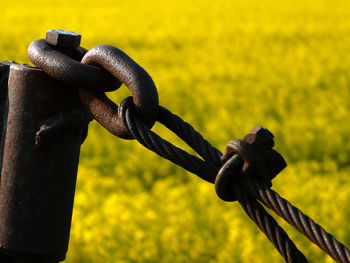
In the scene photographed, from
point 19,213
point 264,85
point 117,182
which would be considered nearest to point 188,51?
point 264,85

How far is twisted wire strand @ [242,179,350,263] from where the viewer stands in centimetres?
93

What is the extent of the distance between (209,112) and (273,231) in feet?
27.1

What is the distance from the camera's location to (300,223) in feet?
3.16

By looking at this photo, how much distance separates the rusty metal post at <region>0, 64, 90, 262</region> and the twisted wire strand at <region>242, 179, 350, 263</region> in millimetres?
405

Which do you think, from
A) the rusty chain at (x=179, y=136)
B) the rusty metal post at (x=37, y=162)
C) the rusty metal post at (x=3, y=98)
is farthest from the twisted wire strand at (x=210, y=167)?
the rusty metal post at (x=3, y=98)

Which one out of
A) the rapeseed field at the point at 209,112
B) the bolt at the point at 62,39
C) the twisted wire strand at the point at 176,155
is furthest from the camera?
the rapeseed field at the point at 209,112

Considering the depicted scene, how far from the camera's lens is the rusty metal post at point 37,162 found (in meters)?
1.28

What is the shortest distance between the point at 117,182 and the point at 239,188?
549cm

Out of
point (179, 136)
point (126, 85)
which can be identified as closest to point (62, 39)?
point (126, 85)

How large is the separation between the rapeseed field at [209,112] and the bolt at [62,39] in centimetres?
337

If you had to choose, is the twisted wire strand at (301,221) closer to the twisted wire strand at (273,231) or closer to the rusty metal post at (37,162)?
the twisted wire strand at (273,231)

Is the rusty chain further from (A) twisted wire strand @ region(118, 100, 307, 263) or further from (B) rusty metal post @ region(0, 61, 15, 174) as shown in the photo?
(B) rusty metal post @ region(0, 61, 15, 174)

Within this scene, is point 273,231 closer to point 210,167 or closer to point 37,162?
point 210,167

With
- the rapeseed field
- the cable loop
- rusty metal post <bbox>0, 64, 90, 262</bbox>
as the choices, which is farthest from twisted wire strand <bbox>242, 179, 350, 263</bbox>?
the rapeseed field
